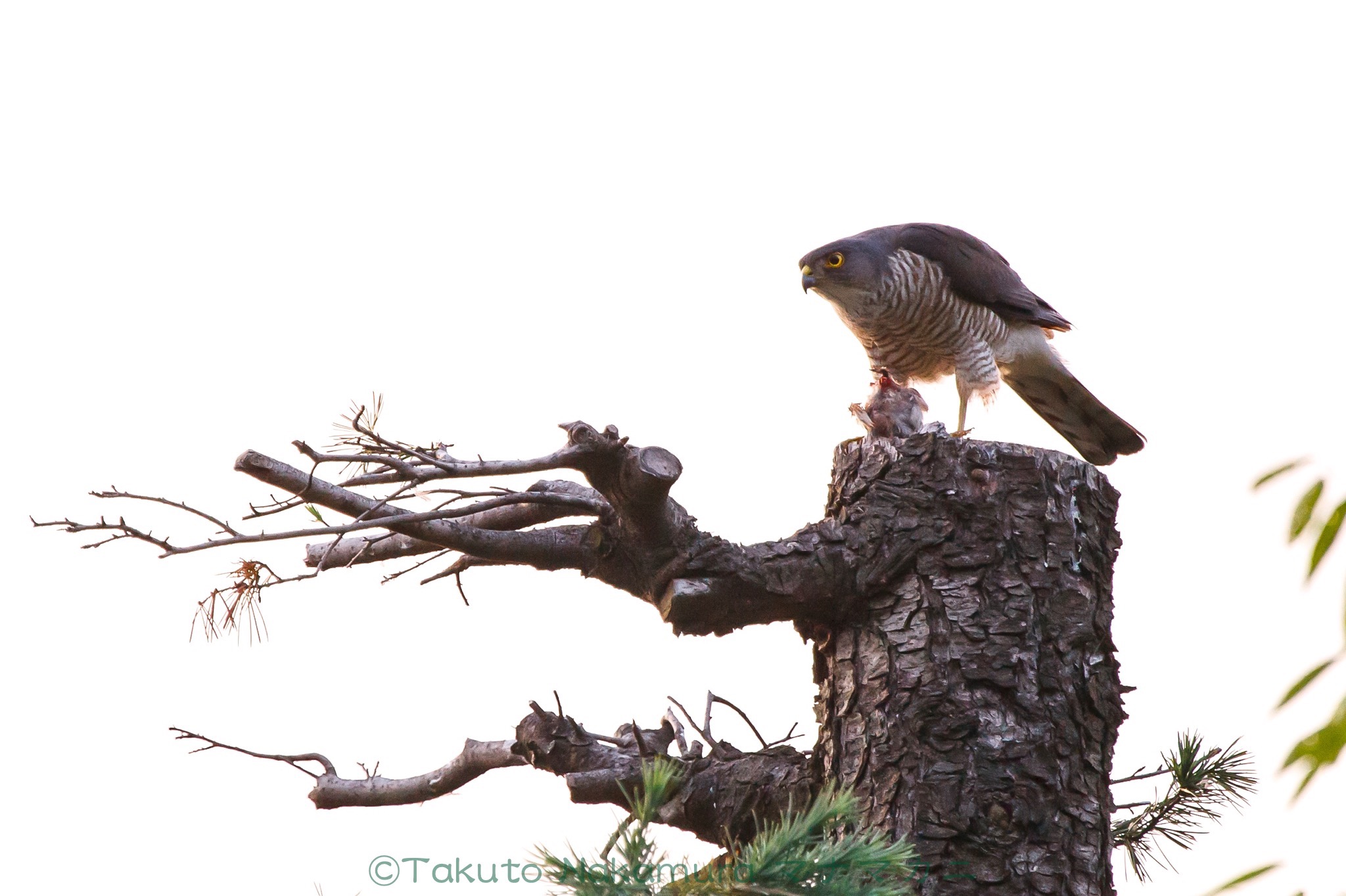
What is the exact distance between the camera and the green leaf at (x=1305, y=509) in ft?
3.08

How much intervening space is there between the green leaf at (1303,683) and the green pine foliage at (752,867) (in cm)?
96

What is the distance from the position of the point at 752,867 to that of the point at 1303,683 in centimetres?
104

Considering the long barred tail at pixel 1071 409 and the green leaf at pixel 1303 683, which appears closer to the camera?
the green leaf at pixel 1303 683

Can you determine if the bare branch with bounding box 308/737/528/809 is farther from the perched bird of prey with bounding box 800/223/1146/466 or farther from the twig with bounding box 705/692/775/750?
the perched bird of prey with bounding box 800/223/1146/466

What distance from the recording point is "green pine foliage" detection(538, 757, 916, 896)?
5.35 ft

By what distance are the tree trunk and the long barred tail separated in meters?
2.08

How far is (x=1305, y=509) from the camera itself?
37.1 inches

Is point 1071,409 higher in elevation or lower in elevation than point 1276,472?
higher

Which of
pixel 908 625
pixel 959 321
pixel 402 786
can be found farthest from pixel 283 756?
pixel 959 321

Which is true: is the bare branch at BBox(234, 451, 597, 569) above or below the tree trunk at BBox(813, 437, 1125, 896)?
above

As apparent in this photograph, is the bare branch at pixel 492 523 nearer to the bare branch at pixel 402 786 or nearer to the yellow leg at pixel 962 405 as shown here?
the bare branch at pixel 402 786

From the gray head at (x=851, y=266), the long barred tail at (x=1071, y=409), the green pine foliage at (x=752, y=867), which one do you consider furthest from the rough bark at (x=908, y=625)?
the gray head at (x=851, y=266)

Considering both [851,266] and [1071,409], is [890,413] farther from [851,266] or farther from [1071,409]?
[1071,409]

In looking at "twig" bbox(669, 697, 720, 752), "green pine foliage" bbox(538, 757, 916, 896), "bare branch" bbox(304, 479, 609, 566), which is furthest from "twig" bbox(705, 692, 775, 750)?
"green pine foliage" bbox(538, 757, 916, 896)
